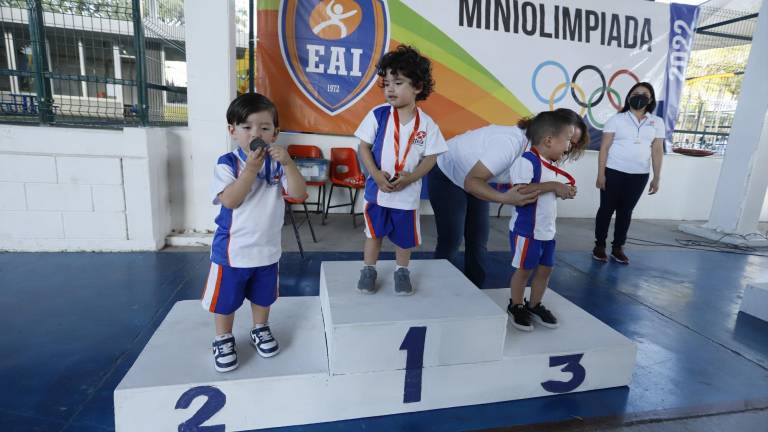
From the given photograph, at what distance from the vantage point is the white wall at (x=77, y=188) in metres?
3.04

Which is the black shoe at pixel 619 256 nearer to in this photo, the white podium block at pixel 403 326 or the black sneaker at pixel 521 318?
the black sneaker at pixel 521 318

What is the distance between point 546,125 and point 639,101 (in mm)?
2152

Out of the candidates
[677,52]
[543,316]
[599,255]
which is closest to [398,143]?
[543,316]

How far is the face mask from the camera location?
343cm

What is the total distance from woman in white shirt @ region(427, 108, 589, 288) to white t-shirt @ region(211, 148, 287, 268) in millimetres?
996

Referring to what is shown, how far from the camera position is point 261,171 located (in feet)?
5.11

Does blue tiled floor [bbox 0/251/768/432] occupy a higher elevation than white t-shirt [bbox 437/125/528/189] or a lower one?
lower

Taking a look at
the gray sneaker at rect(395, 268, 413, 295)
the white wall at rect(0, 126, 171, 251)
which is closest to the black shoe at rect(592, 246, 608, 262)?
the gray sneaker at rect(395, 268, 413, 295)

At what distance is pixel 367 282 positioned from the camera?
6.19ft

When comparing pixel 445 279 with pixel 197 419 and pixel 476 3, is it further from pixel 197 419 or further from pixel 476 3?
pixel 476 3

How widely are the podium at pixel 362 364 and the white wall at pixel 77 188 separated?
165 centimetres

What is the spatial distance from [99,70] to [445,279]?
3.03 metres

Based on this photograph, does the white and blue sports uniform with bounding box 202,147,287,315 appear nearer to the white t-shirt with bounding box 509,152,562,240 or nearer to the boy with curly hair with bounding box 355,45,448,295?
the boy with curly hair with bounding box 355,45,448,295

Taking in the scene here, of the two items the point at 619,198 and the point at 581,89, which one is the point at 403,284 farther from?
the point at 581,89
